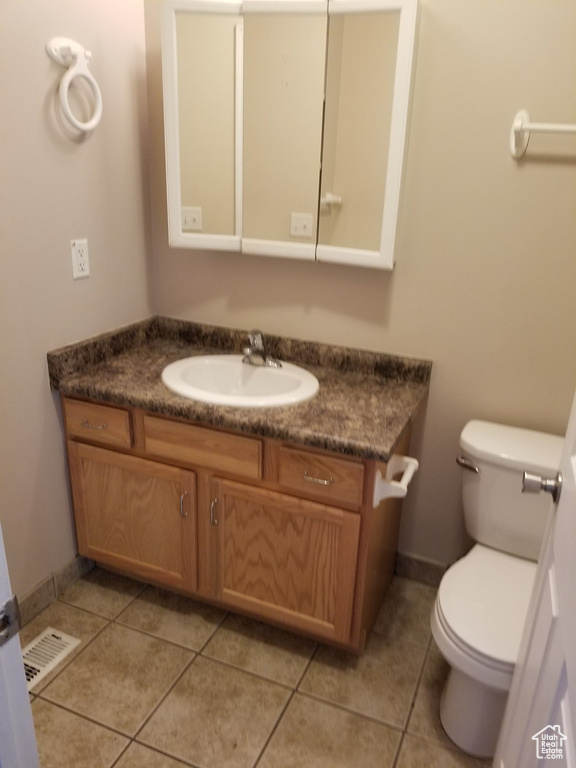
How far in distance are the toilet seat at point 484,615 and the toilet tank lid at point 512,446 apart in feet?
0.95

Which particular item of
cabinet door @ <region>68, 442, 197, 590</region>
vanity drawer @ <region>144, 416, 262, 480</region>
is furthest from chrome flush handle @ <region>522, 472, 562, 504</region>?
cabinet door @ <region>68, 442, 197, 590</region>

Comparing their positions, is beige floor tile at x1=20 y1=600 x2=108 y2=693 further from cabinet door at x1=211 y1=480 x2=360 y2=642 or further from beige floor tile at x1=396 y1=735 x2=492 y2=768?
beige floor tile at x1=396 y1=735 x2=492 y2=768

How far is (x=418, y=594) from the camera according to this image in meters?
2.08

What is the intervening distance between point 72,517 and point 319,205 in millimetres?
1317

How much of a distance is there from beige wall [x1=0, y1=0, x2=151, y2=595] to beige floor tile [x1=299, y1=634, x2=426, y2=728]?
3.09 feet

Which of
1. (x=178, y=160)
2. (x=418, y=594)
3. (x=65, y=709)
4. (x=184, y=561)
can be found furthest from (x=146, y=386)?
(x=418, y=594)

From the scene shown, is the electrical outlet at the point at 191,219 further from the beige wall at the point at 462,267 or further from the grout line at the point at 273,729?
the grout line at the point at 273,729

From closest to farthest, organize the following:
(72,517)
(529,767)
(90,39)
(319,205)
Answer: (529,767), (90,39), (319,205), (72,517)

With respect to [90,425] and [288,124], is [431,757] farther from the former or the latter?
[288,124]

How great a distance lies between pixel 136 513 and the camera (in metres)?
1.86

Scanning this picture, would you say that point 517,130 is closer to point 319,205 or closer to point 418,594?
point 319,205

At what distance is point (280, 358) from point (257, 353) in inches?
5.4

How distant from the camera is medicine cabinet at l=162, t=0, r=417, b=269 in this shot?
1651mm

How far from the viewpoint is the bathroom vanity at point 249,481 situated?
1.57m
